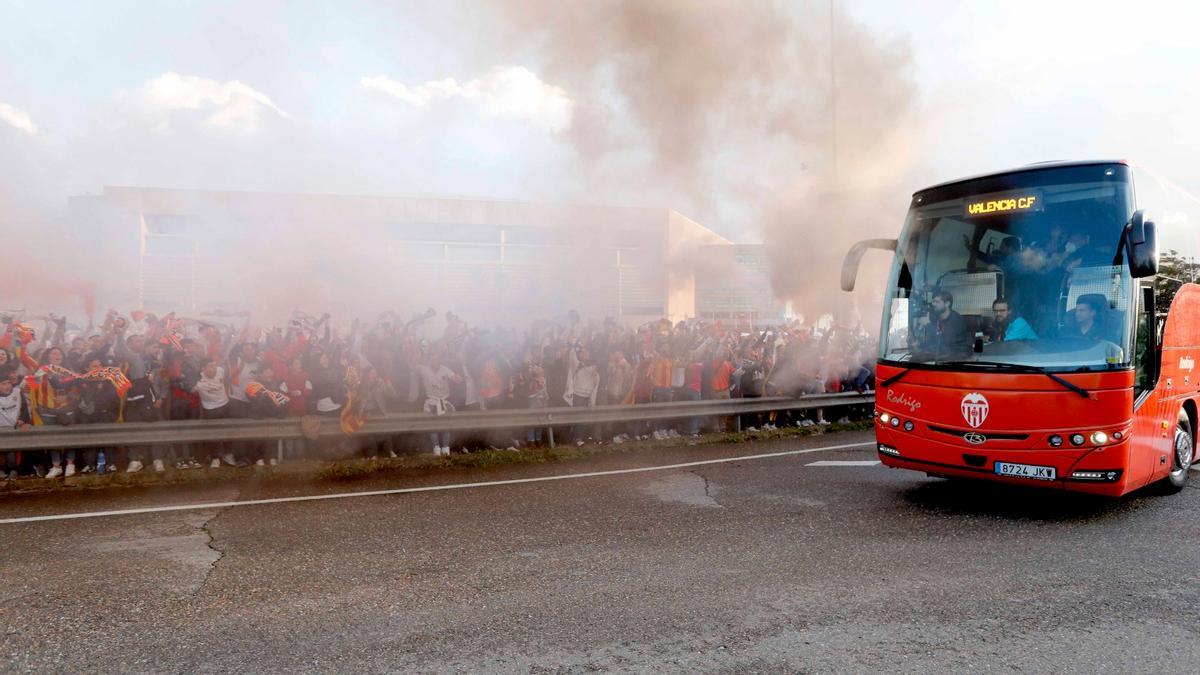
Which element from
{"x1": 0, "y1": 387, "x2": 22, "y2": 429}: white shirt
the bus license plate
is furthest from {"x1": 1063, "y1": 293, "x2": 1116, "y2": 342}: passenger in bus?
{"x1": 0, "y1": 387, "x2": 22, "y2": 429}: white shirt

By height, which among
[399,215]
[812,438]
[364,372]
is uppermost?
[399,215]

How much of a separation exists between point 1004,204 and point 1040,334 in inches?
45.0

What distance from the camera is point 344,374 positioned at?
859 centimetres

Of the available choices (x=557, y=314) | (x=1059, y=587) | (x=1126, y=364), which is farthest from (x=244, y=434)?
(x=1126, y=364)

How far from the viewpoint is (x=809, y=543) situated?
5066 mm

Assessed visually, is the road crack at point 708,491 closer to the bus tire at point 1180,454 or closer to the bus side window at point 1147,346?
the bus side window at point 1147,346

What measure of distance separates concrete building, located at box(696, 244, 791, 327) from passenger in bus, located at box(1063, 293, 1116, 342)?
7.48 meters

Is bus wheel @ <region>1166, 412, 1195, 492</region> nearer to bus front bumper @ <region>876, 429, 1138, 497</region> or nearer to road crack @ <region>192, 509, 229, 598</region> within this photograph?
bus front bumper @ <region>876, 429, 1138, 497</region>

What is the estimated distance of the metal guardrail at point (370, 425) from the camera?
7.30 m

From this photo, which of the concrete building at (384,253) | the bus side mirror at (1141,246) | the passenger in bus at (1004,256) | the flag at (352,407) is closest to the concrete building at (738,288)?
the concrete building at (384,253)

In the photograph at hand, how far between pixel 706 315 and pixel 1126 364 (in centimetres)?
814

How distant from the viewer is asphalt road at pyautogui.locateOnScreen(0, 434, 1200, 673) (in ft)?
10.8

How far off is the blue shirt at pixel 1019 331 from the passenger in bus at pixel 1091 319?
0.24 meters

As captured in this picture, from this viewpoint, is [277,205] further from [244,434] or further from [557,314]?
[557,314]
